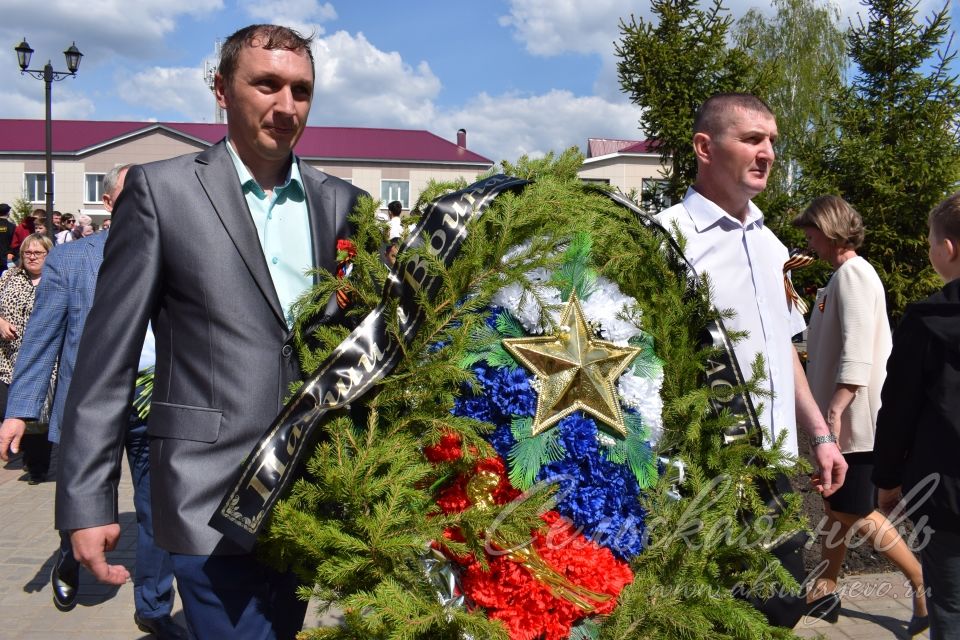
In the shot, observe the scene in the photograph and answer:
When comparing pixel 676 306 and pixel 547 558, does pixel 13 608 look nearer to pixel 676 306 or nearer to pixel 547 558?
pixel 547 558

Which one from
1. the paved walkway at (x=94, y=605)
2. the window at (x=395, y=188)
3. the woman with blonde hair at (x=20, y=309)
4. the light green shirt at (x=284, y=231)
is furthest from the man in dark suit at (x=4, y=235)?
the window at (x=395, y=188)

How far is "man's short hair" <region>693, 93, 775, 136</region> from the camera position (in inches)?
116

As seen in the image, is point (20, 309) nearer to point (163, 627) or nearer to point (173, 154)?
point (163, 627)

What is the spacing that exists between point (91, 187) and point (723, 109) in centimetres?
4730

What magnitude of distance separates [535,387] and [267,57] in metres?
1.14

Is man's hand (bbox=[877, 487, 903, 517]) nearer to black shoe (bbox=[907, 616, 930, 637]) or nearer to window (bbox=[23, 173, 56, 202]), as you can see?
black shoe (bbox=[907, 616, 930, 637])

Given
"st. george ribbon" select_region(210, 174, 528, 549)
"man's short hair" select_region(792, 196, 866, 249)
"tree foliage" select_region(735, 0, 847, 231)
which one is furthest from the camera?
"tree foliage" select_region(735, 0, 847, 231)

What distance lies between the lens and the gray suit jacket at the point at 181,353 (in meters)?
2.02

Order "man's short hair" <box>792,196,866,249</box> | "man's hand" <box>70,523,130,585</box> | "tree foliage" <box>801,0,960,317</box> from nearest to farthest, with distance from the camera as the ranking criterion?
"man's hand" <box>70,523,130,585</box>, "man's short hair" <box>792,196,866,249</box>, "tree foliage" <box>801,0,960,317</box>

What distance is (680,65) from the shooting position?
246 inches

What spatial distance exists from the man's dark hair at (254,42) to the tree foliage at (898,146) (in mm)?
7693

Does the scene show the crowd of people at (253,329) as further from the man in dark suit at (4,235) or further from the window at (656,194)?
the man in dark suit at (4,235)

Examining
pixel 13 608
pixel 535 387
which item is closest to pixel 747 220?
pixel 535 387

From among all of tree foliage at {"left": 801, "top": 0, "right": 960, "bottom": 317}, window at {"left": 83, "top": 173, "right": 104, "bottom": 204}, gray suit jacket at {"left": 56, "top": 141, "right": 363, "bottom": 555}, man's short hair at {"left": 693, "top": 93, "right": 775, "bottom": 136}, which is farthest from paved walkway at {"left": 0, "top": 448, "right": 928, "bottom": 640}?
window at {"left": 83, "top": 173, "right": 104, "bottom": 204}
